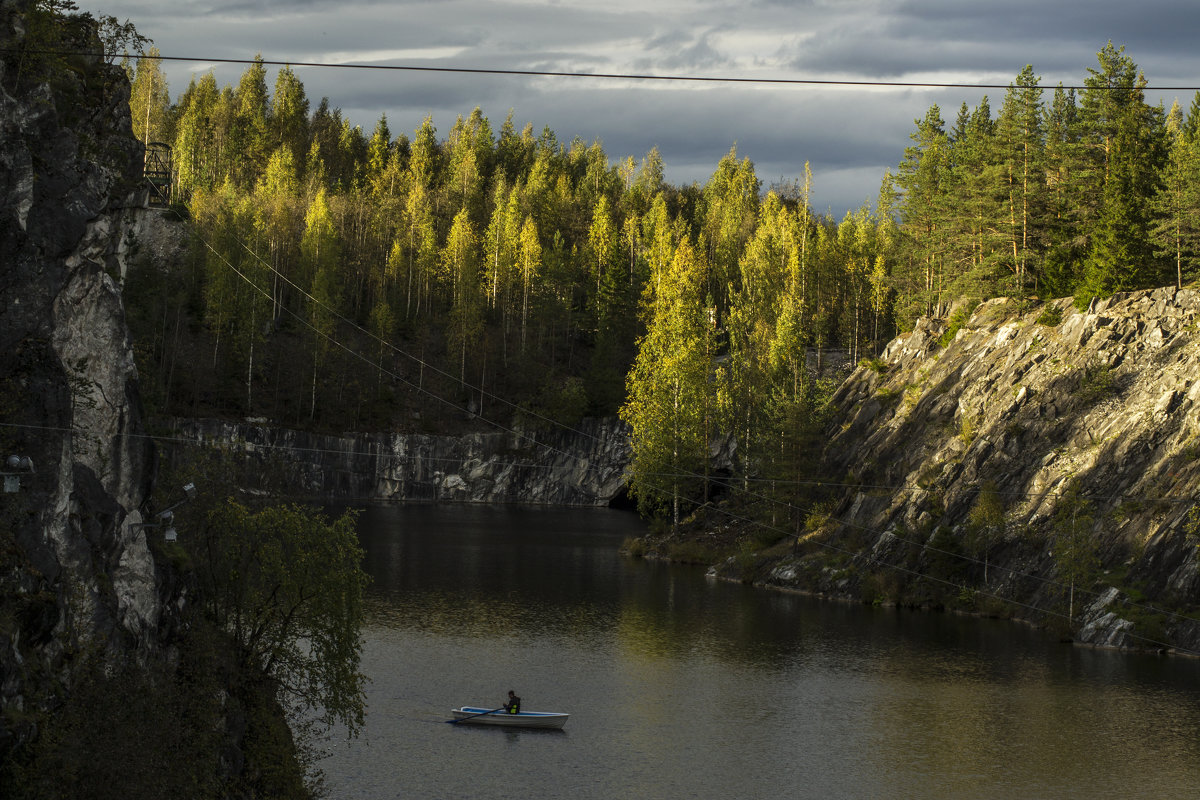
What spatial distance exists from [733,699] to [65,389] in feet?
104

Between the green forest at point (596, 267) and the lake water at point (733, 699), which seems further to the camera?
the green forest at point (596, 267)

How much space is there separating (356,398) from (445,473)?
1235cm

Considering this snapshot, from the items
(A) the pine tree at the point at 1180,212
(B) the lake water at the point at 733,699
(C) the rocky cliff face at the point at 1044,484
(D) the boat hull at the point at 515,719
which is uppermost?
(A) the pine tree at the point at 1180,212

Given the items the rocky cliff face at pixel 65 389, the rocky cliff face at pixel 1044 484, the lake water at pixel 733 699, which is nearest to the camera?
the rocky cliff face at pixel 65 389

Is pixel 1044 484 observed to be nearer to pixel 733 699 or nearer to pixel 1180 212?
pixel 1180 212

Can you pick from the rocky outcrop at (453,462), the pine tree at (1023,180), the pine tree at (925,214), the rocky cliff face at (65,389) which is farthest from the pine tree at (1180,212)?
the rocky cliff face at (65,389)

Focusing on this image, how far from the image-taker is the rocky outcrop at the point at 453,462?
368 ft

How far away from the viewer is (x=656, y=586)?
76750mm

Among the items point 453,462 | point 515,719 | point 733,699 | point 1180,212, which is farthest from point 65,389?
point 453,462

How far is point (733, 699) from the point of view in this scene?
51500mm

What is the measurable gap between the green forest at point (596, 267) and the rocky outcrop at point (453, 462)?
232cm

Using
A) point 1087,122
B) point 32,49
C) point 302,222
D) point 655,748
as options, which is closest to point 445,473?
point 302,222

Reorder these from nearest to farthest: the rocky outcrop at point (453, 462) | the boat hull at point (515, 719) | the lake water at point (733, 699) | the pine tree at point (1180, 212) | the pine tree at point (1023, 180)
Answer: the lake water at point (733, 699)
the boat hull at point (515, 719)
the pine tree at point (1180, 212)
the pine tree at point (1023, 180)
the rocky outcrop at point (453, 462)

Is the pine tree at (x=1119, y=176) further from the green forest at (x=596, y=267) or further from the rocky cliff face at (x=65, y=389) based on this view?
the rocky cliff face at (x=65, y=389)
